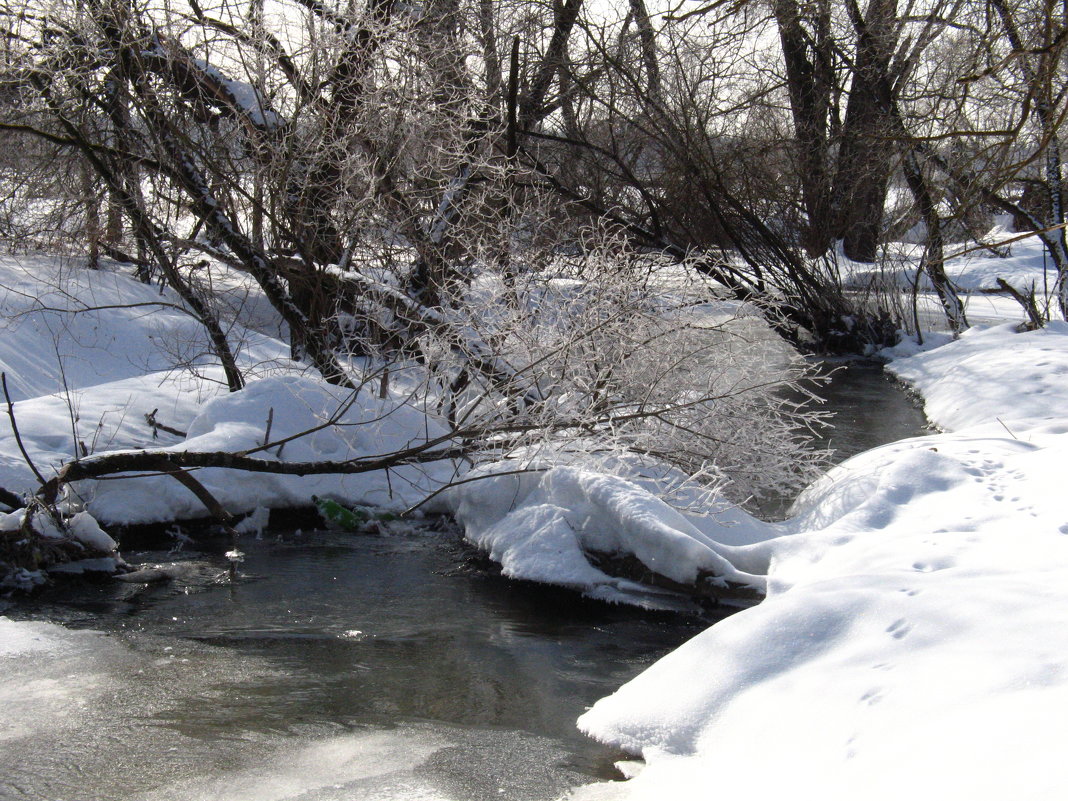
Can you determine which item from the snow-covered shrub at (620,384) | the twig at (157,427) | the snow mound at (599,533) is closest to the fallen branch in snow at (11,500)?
the twig at (157,427)

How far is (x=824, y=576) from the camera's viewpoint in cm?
507

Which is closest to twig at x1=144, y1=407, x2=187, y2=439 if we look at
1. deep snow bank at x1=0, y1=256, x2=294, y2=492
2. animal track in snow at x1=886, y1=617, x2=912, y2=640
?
deep snow bank at x1=0, y1=256, x2=294, y2=492

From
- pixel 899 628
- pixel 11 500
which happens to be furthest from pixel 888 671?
pixel 11 500

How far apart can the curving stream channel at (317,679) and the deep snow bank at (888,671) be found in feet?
1.60

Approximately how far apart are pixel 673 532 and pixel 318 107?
5.22 metres

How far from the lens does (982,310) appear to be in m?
17.6

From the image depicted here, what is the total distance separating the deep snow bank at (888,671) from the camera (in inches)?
118

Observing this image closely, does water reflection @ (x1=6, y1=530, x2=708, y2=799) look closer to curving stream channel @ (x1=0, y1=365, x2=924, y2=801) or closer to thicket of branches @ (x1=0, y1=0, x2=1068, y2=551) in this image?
curving stream channel @ (x1=0, y1=365, x2=924, y2=801)

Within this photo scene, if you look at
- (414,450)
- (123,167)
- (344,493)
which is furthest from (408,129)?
(414,450)

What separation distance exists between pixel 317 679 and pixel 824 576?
A: 8.75 ft

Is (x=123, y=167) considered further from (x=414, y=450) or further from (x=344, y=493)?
(x=414, y=450)

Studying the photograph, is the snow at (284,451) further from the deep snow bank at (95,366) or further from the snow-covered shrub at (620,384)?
the snow-covered shrub at (620,384)

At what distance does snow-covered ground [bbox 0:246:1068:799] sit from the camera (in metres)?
3.16

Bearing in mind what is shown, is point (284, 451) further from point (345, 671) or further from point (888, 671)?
point (888, 671)
